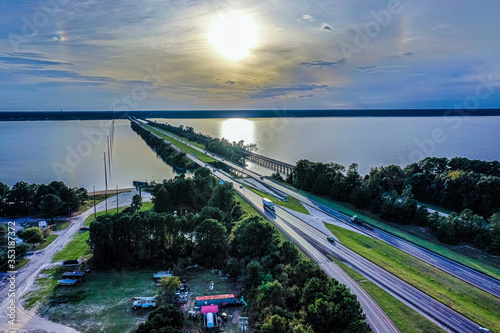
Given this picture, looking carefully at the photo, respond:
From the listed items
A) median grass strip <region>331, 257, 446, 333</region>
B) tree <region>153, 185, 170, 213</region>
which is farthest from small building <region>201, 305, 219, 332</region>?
tree <region>153, 185, 170, 213</region>

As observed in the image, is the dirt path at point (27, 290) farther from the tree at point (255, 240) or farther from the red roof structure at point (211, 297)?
the tree at point (255, 240)

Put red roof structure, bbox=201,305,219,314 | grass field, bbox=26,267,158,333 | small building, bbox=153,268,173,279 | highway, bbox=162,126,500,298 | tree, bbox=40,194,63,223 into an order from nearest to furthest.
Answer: grass field, bbox=26,267,158,333 < red roof structure, bbox=201,305,219,314 < highway, bbox=162,126,500,298 < small building, bbox=153,268,173,279 < tree, bbox=40,194,63,223

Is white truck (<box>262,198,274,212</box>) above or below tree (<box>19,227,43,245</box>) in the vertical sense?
above

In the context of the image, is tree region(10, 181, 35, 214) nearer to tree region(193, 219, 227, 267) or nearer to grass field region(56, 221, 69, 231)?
grass field region(56, 221, 69, 231)

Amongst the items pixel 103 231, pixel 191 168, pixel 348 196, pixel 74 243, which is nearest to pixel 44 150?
pixel 191 168

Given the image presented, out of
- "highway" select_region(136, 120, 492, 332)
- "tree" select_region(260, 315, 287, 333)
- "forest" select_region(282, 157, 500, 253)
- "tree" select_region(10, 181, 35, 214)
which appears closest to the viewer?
"tree" select_region(260, 315, 287, 333)

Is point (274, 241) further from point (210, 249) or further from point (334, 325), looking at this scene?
point (334, 325)

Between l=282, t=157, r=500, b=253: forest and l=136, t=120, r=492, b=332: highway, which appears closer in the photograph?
l=136, t=120, r=492, b=332: highway
